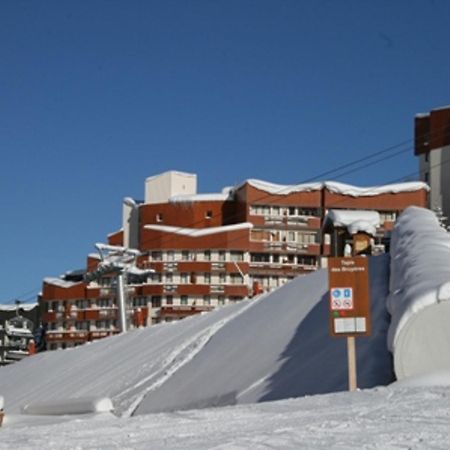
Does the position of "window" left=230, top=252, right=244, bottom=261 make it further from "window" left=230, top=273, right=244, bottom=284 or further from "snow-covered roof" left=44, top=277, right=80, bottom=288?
"snow-covered roof" left=44, top=277, right=80, bottom=288

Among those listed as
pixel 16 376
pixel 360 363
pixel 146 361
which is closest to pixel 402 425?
pixel 360 363

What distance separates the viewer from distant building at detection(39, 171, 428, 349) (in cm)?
8975

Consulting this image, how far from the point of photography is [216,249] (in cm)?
9075

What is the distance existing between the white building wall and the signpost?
89.8m

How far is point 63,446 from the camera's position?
28.0 feet

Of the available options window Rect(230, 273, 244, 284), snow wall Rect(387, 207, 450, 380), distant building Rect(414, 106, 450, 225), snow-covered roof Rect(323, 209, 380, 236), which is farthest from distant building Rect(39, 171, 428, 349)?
snow wall Rect(387, 207, 450, 380)

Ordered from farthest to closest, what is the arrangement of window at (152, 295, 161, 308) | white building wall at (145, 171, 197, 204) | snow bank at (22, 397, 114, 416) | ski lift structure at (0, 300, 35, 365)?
white building wall at (145, 171, 197, 204) → window at (152, 295, 161, 308) → ski lift structure at (0, 300, 35, 365) → snow bank at (22, 397, 114, 416)

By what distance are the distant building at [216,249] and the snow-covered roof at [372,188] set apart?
0.29 feet

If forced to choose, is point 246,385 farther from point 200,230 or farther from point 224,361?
point 200,230

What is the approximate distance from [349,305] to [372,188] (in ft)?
268

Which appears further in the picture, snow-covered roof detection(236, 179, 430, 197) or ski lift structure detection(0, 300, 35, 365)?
snow-covered roof detection(236, 179, 430, 197)

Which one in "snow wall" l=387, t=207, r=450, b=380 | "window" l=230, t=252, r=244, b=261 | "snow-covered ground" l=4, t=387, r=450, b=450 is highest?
"window" l=230, t=252, r=244, b=261

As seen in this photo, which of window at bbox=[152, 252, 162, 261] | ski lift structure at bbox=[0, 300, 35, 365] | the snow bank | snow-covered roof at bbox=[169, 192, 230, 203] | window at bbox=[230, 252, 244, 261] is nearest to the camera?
the snow bank

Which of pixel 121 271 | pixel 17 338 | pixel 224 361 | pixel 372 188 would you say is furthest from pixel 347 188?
pixel 224 361
